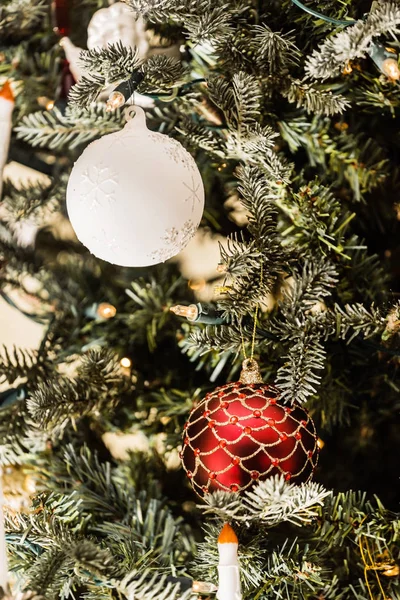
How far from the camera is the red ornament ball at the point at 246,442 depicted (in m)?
0.46

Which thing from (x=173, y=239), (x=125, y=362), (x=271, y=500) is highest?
(x=173, y=239)

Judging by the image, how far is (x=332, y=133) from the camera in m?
0.67

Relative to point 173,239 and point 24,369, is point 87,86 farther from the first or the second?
point 24,369

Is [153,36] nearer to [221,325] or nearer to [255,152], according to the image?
[255,152]

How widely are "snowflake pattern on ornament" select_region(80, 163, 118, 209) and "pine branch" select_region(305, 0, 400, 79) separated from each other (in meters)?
0.19

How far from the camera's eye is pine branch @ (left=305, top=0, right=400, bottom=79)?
0.46 metres

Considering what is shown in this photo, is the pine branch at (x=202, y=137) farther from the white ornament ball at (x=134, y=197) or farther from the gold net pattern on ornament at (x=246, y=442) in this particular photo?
the gold net pattern on ornament at (x=246, y=442)

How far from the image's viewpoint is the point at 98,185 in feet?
1.57

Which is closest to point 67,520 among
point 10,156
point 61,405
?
point 61,405

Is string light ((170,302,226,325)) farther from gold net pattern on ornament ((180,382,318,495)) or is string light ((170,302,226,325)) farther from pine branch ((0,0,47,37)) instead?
pine branch ((0,0,47,37))

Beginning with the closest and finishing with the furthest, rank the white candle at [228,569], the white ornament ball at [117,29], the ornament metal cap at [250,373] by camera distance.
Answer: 1. the white candle at [228,569]
2. the ornament metal cap at [250,373]
3. the white ornament ball at [117,29]

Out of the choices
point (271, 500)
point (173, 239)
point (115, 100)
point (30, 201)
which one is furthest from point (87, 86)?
point (271, 500)

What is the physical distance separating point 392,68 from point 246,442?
309mm

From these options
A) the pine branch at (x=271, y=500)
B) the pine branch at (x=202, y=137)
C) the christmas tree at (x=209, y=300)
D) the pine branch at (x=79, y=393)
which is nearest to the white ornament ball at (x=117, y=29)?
the christmas tree at (x=209, y=300)
